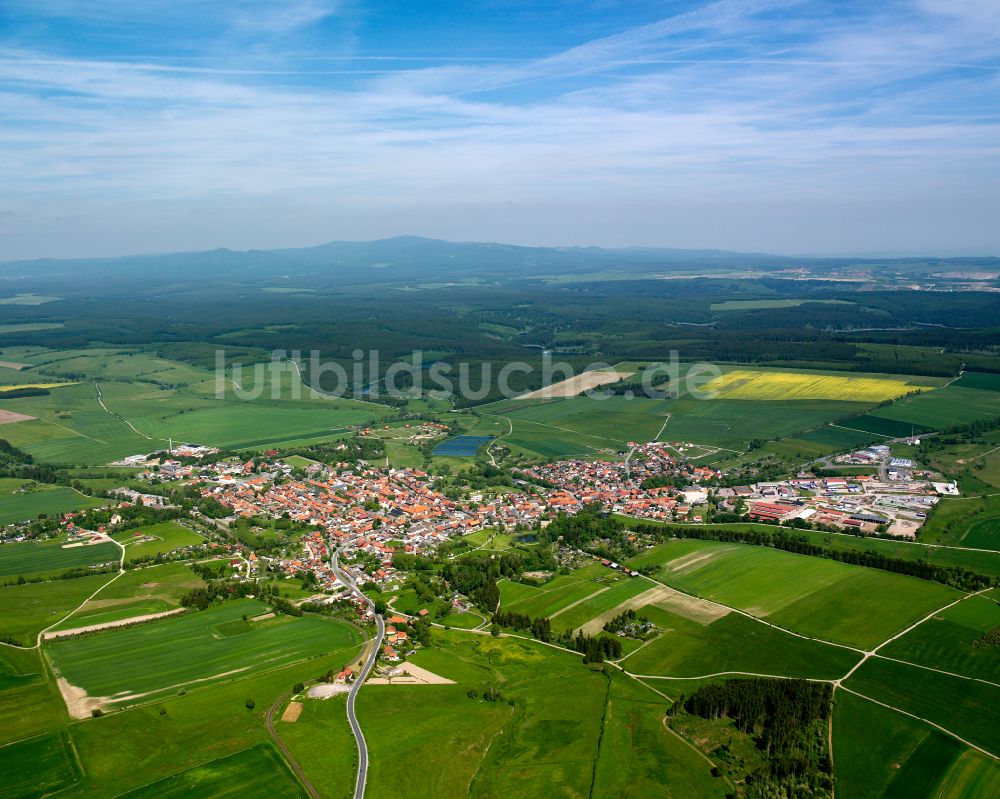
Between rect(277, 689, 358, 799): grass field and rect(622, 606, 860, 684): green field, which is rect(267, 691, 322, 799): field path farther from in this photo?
rect(622, 606, 860, 684): green field

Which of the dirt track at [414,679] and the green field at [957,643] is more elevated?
the green field at [957,643]

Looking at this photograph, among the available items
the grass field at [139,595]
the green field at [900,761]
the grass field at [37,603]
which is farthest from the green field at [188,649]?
the green field at [900,761]

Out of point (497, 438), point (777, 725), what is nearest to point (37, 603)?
point (777, 725)

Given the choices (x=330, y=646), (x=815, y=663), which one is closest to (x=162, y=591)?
(x=330, y=646)

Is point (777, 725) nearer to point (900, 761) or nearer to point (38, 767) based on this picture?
point (900, 761)

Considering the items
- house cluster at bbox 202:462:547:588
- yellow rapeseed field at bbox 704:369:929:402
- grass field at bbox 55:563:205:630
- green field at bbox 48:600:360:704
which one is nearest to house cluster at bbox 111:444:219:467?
house cluster at bbox 202:462:547:588

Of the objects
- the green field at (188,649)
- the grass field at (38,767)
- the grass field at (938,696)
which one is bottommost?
the green field at (188,649)

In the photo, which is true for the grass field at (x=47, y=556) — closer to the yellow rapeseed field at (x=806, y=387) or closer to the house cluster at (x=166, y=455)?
the house cluster at (x=166, y=455)
